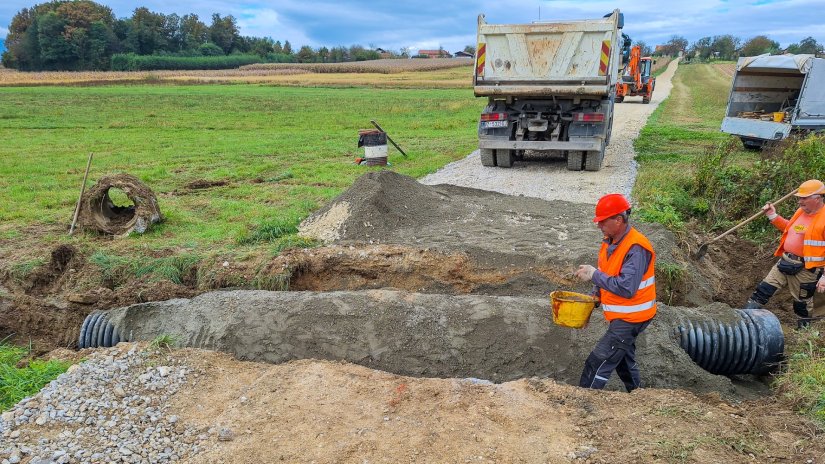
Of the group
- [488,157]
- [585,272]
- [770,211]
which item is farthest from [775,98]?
[585,272]

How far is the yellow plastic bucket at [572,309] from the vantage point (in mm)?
4203

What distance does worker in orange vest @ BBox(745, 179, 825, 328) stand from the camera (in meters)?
5.09

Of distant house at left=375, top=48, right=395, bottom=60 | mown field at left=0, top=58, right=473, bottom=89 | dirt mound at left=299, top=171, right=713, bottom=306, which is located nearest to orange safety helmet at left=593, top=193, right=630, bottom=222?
dirt mound at left=299, top=171, right=713, bottom=306

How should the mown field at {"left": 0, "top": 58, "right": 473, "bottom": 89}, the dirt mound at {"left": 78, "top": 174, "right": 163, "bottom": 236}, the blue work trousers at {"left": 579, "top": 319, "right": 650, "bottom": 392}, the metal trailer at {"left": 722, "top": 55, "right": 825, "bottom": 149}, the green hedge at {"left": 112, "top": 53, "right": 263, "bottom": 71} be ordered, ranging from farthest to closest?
the green hedge at {"left": 112, "top": 53, "right": 263, "bottom": 71}
the mown field at {"left": 0, "top": 58, "right": 473, "bottom": 89}
the metal trailer at {"left": 722, "top": 55, "right": 825, "bottom": 149}
the dirt mound at {"left": 78, "top": 174, "right": 163, "bottom": 236}
the blue work trousers at {"left": 579, "top": 319, "right": 650, "bottom": 392}

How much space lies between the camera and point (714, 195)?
8.69m

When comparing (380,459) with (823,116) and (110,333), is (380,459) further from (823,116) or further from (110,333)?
(823,116)

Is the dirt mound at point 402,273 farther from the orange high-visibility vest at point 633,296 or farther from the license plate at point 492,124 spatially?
the license plate at point 492,124

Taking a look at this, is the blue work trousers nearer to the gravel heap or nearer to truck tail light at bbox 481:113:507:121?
→ the gravel heap

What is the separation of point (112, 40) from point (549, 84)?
85.8 meters

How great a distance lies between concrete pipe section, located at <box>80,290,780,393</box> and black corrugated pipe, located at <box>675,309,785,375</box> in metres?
0.16

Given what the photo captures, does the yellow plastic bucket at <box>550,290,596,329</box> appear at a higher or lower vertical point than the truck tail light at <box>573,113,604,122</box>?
lower

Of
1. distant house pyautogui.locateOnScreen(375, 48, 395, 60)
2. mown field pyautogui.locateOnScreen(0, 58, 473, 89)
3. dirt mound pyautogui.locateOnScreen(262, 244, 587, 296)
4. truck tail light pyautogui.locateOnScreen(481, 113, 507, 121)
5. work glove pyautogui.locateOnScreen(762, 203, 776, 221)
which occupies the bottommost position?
dirt mound pyautogui.locateOnScreen(262, 244, 587, 296)

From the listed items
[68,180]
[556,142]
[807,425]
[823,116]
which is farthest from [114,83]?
[807,425]

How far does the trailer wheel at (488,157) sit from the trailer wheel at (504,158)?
93mm
